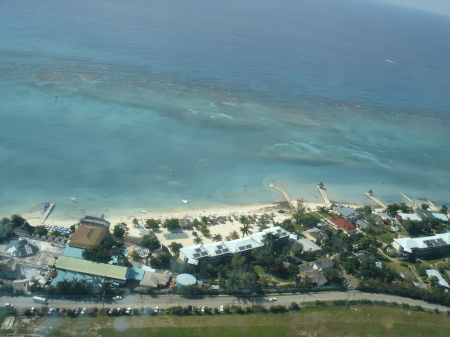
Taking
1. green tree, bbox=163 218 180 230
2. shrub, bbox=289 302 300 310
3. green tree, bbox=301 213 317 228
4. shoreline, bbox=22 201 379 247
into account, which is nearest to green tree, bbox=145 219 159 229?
shoreline, bbox=22 201 379 247

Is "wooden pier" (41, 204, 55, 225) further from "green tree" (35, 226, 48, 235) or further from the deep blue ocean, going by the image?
"green tree" (35, 226, 48, 235)

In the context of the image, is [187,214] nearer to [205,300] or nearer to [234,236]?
[234,236]

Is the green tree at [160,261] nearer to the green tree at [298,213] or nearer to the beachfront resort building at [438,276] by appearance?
the green tree at [298,213]

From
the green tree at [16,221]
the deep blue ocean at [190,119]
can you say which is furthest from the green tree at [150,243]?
the green tree at [16,221]

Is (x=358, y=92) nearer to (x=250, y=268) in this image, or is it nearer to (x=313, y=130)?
(x=313, y=130)

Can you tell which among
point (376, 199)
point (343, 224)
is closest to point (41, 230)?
point (343, 224)
